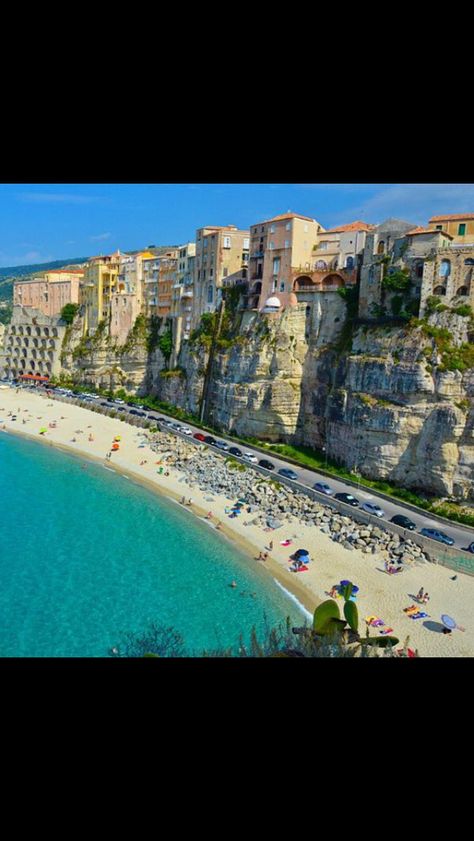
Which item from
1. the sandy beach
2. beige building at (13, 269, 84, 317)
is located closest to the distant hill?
beige building at (13, 269, 84, 317)

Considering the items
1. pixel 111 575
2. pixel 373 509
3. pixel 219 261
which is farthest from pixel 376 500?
pixel 219 261

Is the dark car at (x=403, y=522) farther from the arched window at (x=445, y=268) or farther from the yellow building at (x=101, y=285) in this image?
the yellow building at (x=101, y=285)

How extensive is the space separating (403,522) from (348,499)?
2.22 m

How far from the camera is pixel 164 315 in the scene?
1439 inches

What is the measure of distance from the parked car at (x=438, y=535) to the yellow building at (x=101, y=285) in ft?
93.5

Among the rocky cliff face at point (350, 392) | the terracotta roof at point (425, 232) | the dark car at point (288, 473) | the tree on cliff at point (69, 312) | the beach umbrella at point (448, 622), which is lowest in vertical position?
the beach umbrella at point (448, 622)

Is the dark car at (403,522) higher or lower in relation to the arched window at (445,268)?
lower

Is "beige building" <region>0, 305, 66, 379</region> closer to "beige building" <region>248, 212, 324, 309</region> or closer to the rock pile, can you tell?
the rock pile

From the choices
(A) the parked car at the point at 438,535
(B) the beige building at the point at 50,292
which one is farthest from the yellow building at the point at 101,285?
(A) the parked car at the point at 438,535

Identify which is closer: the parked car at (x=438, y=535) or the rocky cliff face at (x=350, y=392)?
the parked car at (x=438, y=535)

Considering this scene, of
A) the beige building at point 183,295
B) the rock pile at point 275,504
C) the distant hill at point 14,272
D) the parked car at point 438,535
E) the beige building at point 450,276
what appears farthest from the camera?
the distant hill at point 14,272

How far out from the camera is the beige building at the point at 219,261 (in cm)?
3034
